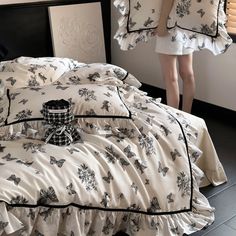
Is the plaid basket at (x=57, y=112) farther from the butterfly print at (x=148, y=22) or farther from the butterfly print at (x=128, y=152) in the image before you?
the butterfly print at (x=148, y=22)

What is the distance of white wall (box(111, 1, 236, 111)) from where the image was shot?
327cm

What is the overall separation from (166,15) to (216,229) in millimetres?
1400

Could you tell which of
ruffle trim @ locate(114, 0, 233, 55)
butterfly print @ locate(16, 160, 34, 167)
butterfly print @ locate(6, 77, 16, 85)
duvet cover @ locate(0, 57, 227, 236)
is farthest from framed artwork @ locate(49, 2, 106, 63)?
butterfly print @ locate(16, 160, 34, 167)

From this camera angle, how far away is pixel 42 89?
2094 mm

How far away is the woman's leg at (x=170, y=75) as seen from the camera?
295 cm

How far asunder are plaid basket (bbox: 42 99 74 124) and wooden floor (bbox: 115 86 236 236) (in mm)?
817

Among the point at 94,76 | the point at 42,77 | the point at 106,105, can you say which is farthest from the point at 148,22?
the point at 106,105

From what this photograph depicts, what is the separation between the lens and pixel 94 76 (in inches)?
92.8

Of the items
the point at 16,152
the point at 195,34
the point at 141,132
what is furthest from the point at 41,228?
the point at 195,34

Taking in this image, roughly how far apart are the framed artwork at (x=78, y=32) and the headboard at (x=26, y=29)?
0.18 feet

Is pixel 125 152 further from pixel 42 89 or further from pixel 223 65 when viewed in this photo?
pixel 223 65

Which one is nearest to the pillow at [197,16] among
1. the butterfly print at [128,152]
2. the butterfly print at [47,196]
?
the butterfly print at [128,152]

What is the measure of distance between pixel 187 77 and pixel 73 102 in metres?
1.32

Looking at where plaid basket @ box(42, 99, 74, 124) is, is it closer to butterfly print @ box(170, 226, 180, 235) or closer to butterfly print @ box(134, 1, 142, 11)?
butterfly print @ box(170, 226, 180, 235)
